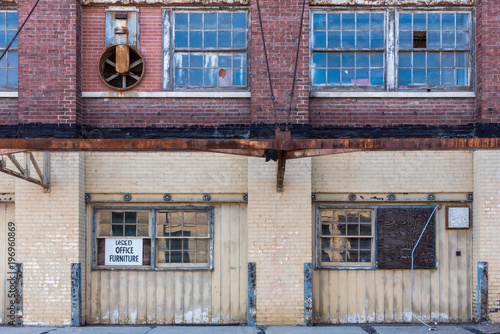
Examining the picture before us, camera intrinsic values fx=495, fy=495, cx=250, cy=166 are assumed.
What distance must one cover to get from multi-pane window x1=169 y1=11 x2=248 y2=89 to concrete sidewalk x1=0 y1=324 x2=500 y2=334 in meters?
4.62

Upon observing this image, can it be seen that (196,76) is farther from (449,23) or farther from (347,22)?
(449,23)

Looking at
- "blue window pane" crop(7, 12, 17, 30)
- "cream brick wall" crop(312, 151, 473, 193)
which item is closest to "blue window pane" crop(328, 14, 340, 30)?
"cream brick wall" crop(312, 151, 473, 193)

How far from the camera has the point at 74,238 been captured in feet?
30.3

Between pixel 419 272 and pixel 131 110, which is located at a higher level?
pixel 131 110

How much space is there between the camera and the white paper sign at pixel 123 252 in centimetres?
959

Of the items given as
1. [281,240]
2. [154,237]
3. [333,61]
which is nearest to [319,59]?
[333,61]

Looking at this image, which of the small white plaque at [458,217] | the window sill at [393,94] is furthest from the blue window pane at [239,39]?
the small white plaque at [458,217]

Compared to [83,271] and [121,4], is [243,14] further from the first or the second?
[83,271]

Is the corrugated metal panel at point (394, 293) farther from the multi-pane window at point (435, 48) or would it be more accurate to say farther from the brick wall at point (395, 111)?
A: the multi-pane window at point (435, 48)

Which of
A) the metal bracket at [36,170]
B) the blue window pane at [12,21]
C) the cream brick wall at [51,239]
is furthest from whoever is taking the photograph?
the blue window pane at [12,21]

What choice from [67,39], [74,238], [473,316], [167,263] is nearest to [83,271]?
[74,238]

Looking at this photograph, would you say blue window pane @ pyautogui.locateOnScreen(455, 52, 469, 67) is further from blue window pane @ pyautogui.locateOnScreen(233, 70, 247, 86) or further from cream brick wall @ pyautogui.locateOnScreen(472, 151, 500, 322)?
blue window pane @ pyautogui.locateOnScreen(233, 70, 247, 86)

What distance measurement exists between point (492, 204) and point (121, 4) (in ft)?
26.6

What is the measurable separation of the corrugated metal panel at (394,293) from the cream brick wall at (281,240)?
1.86 feet
